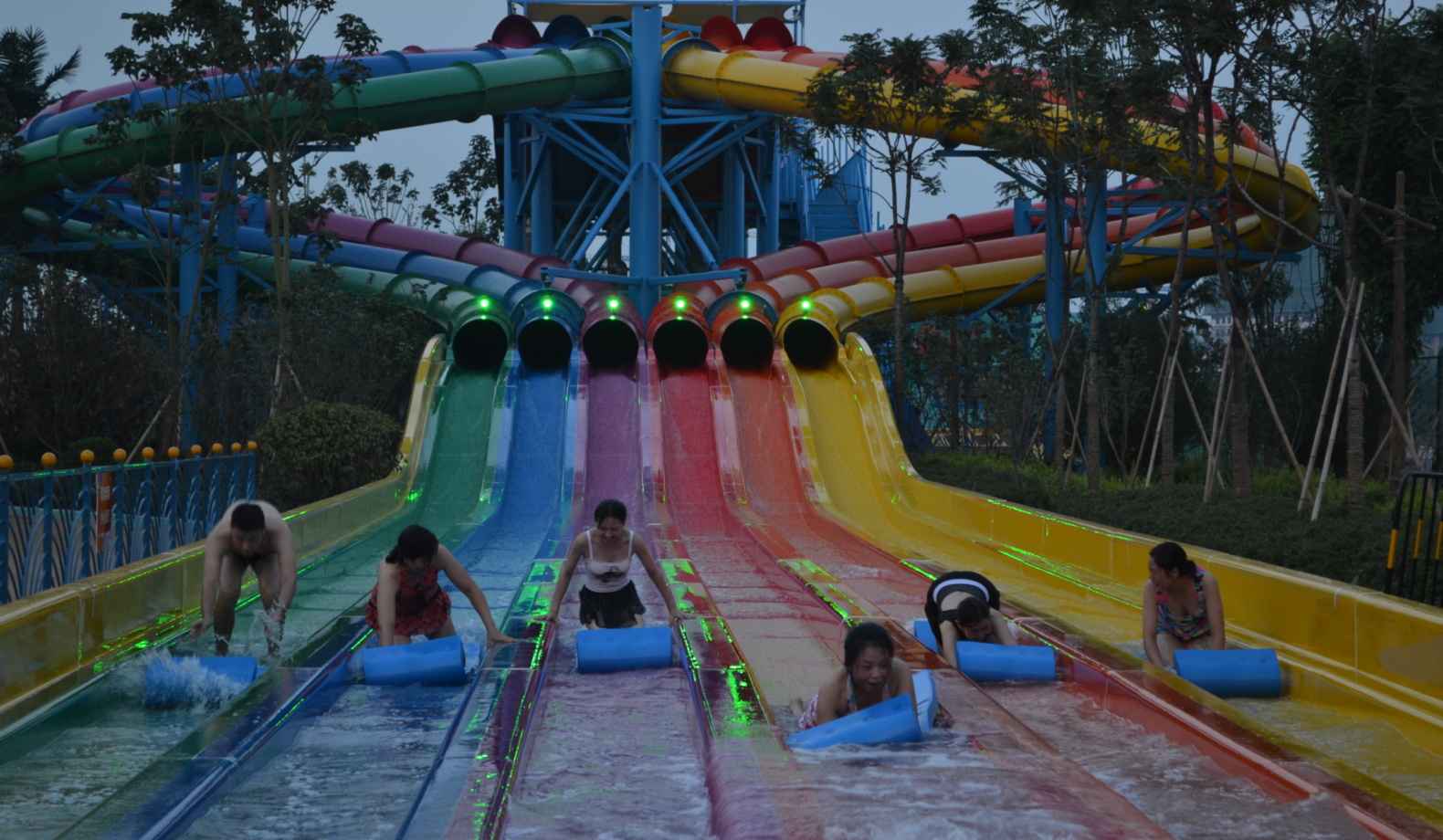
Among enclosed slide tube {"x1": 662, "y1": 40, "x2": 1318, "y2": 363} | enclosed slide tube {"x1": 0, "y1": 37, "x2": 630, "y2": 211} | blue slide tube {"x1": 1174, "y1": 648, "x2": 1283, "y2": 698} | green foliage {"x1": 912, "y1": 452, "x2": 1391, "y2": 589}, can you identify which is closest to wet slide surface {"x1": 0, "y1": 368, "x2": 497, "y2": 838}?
blue slide tube {"x1": 1174, "y1": 648, "x2": 1283, "y2": 698}

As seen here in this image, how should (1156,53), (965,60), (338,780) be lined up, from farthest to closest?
(965,60), (1156,53), (338,780)

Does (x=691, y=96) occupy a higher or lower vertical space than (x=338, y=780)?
higher

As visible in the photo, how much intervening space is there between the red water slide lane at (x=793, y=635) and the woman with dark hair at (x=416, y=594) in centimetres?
152

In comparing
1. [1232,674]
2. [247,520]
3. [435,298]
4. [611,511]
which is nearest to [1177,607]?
[1232,674]

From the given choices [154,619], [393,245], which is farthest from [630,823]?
[393,245]

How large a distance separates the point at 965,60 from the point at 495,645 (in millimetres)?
11515

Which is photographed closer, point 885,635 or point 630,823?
point 630,823

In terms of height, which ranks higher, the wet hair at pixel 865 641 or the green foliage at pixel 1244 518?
the green foliage at pixel 1244 518

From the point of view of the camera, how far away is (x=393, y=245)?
2038 cm

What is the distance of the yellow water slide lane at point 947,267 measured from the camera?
53.2 feet

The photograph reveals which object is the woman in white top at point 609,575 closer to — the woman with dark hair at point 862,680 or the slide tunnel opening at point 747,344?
the woman with dark hair at point 862,680

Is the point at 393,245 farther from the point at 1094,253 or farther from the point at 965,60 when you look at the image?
the point at 1094,253

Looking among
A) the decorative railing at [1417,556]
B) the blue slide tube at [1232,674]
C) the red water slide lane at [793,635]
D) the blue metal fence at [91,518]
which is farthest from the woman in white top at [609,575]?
the decorative railing at [1417,556]

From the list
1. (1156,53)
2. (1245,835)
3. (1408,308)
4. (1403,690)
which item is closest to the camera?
(1245,835)
